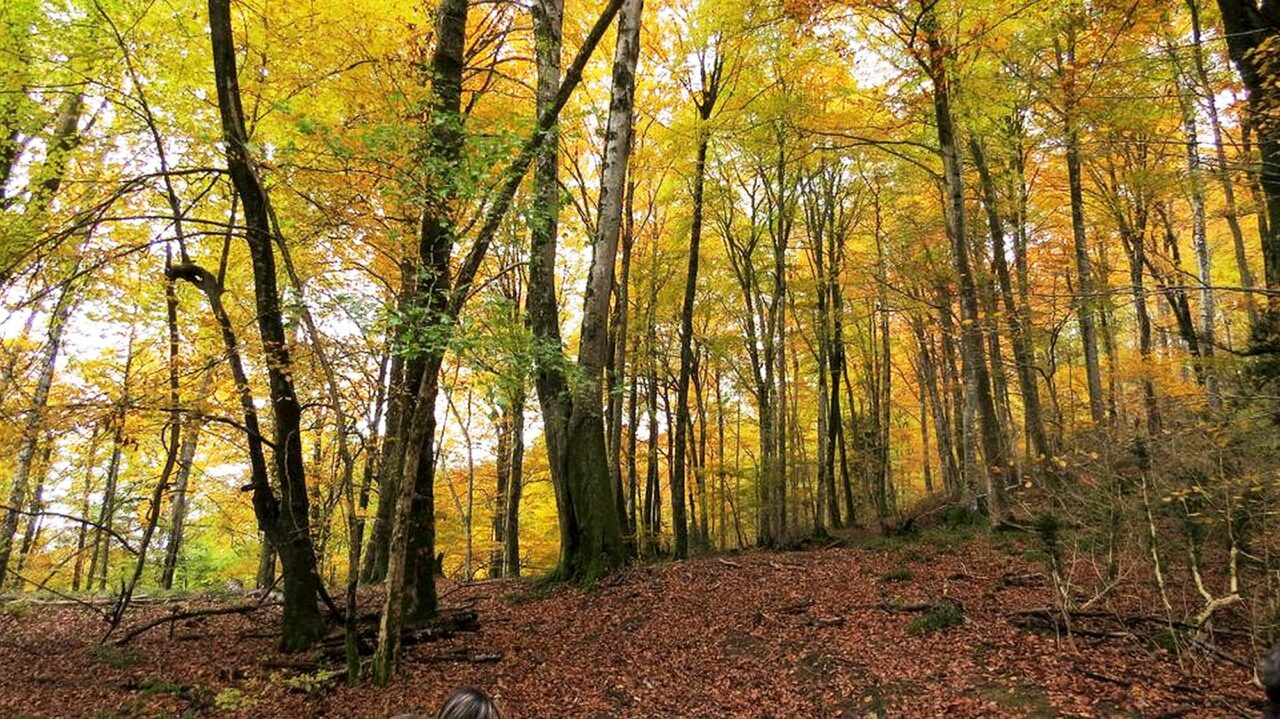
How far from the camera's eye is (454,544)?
24.8m

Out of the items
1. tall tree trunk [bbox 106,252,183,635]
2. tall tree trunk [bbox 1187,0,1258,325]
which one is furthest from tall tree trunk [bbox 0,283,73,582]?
tall tree trunk [bbox 1187,0,1258,325]

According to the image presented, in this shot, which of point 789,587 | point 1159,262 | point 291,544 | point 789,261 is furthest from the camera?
point 789,261

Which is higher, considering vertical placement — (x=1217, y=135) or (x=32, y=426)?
(x=1217, y=135)

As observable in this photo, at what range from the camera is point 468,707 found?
2.47 meters

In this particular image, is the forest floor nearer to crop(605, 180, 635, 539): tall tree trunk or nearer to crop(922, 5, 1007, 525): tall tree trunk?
crop(922, 5, 1007, 525): tall tree trunk

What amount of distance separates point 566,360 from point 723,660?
13.5 feet

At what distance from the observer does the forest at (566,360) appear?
237 inches

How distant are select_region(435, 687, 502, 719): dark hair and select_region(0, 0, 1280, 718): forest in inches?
128

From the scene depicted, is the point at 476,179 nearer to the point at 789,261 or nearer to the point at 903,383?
the point at 789,261

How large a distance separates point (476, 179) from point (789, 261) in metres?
19.4

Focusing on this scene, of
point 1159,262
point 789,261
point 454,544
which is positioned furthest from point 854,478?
point 454,544

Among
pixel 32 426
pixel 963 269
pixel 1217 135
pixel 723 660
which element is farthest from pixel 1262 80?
pixel 32 426

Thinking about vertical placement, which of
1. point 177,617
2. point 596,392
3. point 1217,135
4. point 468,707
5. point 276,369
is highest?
point 1217,135

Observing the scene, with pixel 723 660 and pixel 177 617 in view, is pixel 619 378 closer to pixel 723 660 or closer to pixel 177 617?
pixel 723 660
